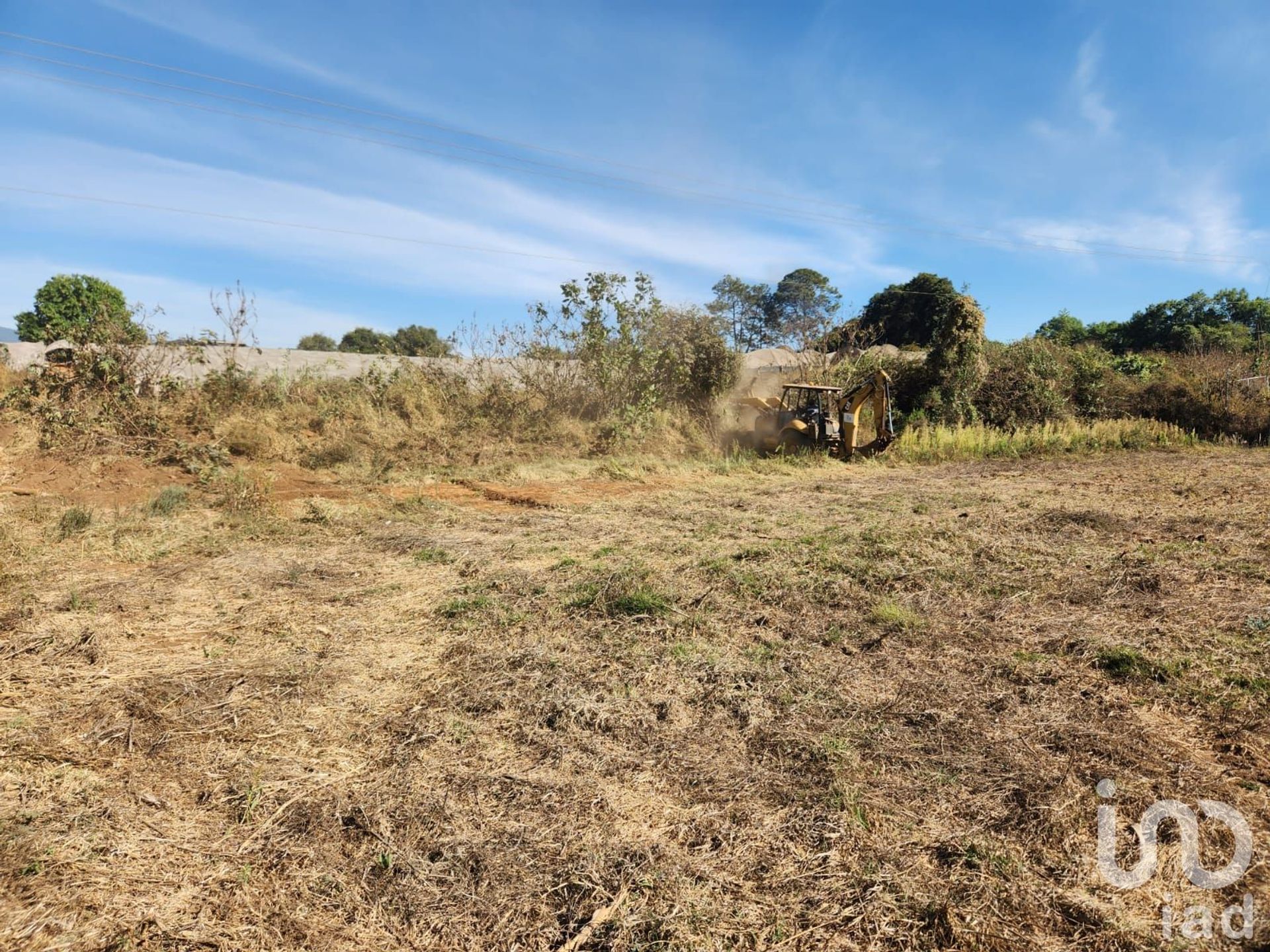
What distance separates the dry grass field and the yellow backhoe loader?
6845mm

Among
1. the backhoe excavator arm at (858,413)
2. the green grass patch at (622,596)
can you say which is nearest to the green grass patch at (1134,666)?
the green grass patch at (622,596)

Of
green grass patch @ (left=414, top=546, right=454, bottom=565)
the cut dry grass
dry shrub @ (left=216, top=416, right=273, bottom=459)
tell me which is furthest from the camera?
the cut dry grass

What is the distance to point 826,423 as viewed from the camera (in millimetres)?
14148

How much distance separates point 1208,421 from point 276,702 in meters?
21.7

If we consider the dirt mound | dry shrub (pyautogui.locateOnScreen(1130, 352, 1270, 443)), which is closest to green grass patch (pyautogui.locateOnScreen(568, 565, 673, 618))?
the dirt mound

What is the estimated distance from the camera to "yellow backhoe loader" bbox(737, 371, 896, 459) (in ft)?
44.6

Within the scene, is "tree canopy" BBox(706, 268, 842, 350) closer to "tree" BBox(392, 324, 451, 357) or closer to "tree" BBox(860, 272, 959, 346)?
"tree" BBox(860, 272, 959, 346)

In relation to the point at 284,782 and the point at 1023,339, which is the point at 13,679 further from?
the point at 1023,339

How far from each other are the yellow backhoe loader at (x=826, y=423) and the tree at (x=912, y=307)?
24365 millimetres

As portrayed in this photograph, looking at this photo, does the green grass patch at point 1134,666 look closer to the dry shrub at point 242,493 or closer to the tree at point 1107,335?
the dry shrub at point 242,493
